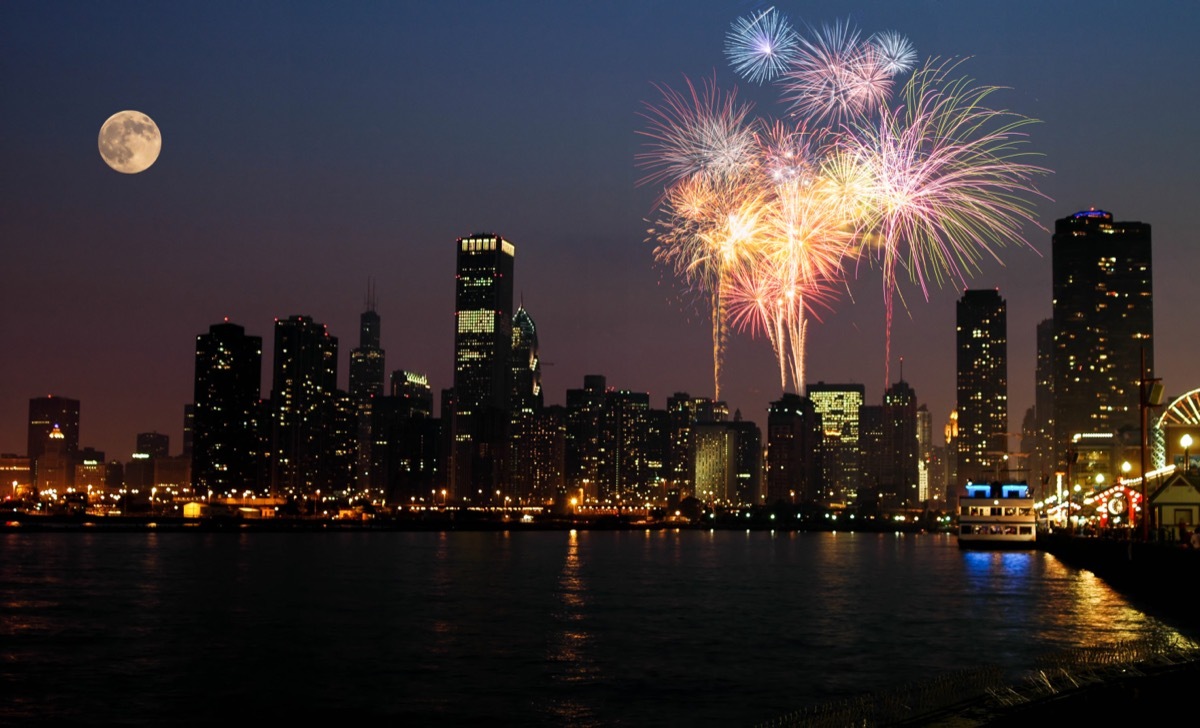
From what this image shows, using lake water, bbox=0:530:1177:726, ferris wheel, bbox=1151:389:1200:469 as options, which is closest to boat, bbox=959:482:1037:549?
ferris wheel, bbox=1151:389:1200:469

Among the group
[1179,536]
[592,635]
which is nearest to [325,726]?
[592,635]

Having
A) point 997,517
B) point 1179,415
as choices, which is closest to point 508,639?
point 1179,415

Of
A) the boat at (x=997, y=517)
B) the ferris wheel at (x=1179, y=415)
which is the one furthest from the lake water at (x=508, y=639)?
the boat at (x=997, y=517)

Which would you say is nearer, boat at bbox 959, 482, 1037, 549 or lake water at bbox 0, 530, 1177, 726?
lake water at bbox 0, 530, 1177, 726

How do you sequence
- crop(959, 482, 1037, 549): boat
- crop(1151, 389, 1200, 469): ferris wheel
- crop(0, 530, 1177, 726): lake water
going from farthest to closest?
1. crop(959, 482, 1037, 549): boat
2. crop(1151, 389, 1200, 469): ferris wheel
3. crop(0, 530, 1177, 726): lake water

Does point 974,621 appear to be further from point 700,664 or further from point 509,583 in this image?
point 509,583

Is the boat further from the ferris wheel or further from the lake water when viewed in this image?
the lake water

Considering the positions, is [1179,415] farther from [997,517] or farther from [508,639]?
[508,639]
